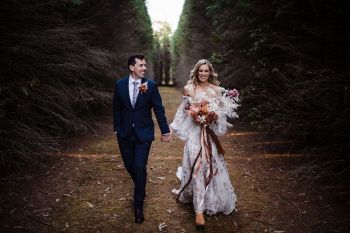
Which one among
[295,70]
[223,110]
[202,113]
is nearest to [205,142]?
[202,113]

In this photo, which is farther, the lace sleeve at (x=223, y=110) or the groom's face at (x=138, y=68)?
the lace sleeve at (x=223, y=110)

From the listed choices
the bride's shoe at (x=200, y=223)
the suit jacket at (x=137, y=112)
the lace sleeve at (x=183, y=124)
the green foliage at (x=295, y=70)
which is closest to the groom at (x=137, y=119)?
the suit jacket at (x=137, y=112)

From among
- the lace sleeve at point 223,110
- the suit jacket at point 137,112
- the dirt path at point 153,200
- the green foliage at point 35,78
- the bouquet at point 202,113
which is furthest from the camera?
the green foliage at point 35,78

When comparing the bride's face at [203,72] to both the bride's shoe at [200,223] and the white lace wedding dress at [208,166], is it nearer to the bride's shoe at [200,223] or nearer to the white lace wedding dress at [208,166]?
the white lace wedding dress at [208,166]

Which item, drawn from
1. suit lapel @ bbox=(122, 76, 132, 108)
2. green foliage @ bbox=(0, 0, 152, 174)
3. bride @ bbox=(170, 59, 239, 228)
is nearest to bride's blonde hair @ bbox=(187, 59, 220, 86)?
bride @ bbox=(170, 59, 239, 228)

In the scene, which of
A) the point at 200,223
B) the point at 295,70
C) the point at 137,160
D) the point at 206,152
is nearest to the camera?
the point at 200,223

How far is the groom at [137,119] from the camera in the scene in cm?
501

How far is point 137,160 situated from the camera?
4.99 metres

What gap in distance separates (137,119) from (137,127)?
5.1 inches

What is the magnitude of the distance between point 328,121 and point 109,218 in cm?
428

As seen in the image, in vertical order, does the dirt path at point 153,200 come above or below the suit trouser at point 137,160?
below

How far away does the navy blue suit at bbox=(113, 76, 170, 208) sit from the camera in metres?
5.00

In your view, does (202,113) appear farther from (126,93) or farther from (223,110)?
(126,93)

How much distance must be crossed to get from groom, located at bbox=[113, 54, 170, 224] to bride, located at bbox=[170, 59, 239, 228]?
561 millimetres
